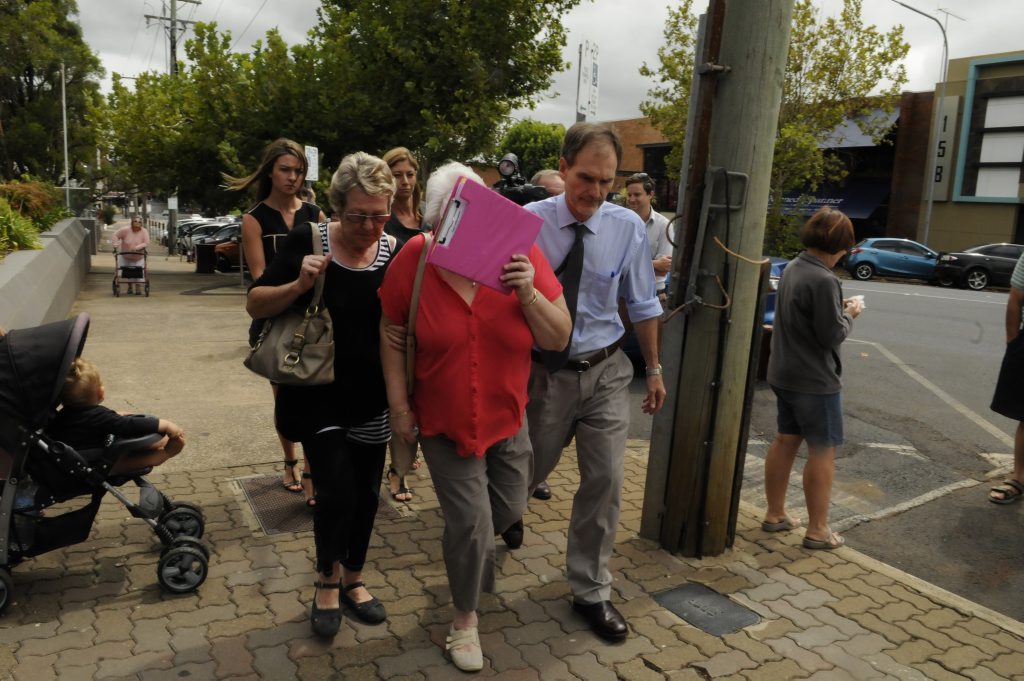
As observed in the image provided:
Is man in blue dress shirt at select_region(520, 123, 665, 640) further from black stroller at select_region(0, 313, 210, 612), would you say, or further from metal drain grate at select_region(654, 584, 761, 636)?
black stroller at select_region(0, 313, 210, 612)

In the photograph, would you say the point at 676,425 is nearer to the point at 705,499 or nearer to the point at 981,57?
the point at 705,499

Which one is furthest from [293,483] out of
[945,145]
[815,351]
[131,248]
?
[945,145]

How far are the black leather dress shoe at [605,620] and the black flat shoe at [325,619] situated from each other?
39.7 inches

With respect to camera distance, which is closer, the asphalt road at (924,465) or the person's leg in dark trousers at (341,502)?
the person's leg in dark trousers at (341,502)

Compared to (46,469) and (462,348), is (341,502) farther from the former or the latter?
(46,469)

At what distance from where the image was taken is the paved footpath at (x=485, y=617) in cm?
313

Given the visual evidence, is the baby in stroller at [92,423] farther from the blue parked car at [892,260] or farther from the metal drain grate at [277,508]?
the blue parked car at [892,260]

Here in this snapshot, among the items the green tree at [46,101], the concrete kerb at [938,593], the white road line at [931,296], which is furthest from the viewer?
the green tree at [46,101]

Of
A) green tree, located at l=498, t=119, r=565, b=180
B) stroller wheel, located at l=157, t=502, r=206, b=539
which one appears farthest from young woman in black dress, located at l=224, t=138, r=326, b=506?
green tree, located at l=498, t=119, r=565, b=180

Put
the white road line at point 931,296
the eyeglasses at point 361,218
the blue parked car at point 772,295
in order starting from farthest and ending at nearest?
the white road line at point 931,296 → the blue parked car at point 772,295 → the eyeglasses at point 361,218

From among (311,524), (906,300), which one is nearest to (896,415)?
(311,524)

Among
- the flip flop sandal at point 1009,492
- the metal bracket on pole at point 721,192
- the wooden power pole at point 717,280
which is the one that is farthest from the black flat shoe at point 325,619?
the flip flop sandal at point 1009,492

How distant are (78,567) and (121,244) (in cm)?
1292

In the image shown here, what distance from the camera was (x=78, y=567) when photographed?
3.77 meters
